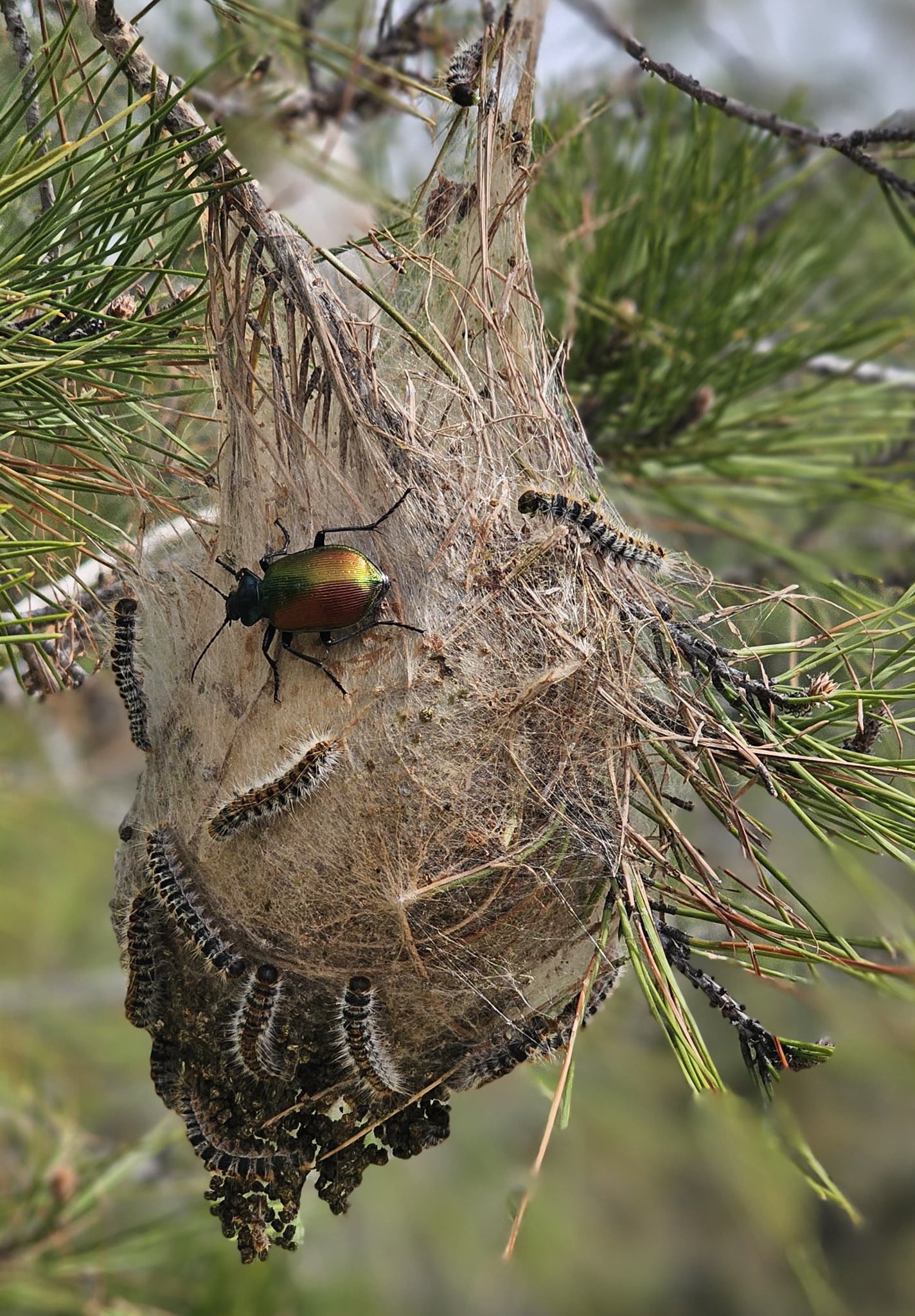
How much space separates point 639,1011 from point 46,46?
5.53 m

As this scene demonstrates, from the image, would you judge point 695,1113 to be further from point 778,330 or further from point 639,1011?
point 639,1011

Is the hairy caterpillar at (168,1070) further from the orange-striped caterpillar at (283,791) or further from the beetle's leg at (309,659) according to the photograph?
the beetle's leg at (309,659)

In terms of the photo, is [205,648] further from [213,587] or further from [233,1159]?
[233,1159]

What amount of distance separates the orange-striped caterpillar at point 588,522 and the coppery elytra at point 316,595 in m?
0.22

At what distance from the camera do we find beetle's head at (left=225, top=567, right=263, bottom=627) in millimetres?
1907

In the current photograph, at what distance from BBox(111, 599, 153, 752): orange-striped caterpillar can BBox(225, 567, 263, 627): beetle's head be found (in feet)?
1.01

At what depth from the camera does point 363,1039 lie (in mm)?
1842

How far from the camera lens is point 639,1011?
6160mm

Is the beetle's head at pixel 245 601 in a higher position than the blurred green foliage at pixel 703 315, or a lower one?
lower

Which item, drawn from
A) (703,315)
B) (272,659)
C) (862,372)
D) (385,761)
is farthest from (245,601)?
(862,372)

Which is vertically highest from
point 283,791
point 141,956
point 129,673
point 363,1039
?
point 129,673

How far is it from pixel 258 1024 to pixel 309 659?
0.60m

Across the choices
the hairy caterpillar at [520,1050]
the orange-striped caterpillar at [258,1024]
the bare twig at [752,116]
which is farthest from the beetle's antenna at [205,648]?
the bare twig at [752,116]

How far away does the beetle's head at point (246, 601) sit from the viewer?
75.1 inches
